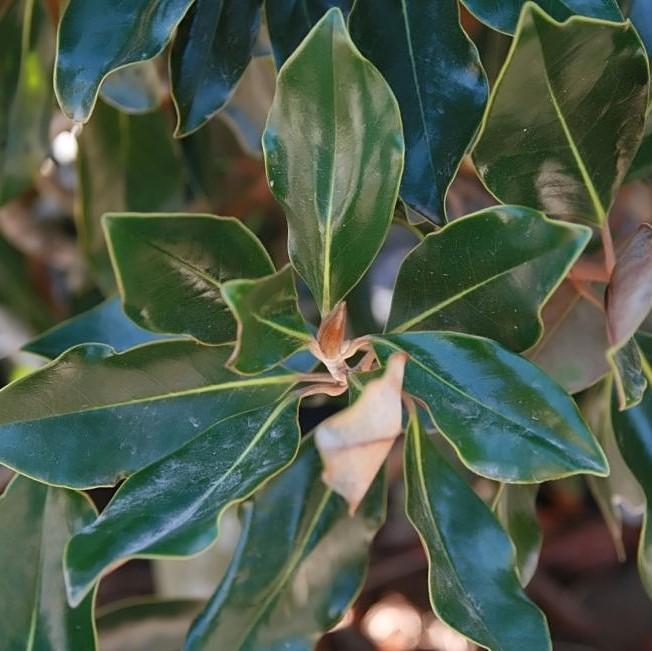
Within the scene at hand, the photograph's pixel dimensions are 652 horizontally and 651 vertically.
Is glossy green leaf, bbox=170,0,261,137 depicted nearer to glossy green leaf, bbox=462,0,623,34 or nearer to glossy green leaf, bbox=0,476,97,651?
glossy green leaf, bbox=462,0,623,34

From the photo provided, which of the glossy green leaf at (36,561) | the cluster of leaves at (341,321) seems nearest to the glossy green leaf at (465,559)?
the cluster of leaves at (341,321)

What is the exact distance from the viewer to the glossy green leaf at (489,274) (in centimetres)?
47

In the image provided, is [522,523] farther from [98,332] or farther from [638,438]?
[98,332]

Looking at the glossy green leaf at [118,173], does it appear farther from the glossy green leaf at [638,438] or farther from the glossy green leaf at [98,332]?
the glossy green leaf at [638,438]

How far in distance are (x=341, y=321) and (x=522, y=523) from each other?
0.28 meters

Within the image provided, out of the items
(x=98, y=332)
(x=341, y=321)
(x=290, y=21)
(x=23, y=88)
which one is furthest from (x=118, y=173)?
(x=341, y=321)

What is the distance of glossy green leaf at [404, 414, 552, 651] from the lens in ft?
1.80

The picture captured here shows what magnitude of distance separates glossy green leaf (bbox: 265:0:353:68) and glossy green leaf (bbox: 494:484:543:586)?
0.37m

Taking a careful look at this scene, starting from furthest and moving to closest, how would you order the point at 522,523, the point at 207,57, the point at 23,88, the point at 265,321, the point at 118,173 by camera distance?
1. the point at 118,173
2. the point at 23,88
3. the point at 522,523
4. the point at 207,57
5. the point at 265,321

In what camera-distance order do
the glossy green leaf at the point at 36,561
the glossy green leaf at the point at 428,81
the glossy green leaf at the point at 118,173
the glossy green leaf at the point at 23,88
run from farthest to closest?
the glossy green leaf at the point at 118,173, the glossy green leaf at the point at 23,88, the glossy green leaf at the point at 36,561, the glossy green leaf at the point at 428,81

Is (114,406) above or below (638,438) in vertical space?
above

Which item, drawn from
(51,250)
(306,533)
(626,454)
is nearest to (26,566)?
(306,533)

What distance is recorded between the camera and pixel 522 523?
72 centimetres

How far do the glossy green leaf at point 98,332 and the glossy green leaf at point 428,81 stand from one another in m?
0.29
